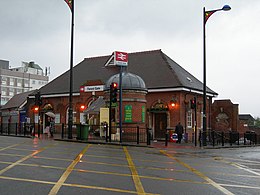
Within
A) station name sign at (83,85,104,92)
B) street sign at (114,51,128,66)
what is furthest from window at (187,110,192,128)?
street sign at (114,51,128,66)

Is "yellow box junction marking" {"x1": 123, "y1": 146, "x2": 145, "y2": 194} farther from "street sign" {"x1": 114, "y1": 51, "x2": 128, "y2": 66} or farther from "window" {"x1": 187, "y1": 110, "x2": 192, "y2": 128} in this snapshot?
"window" {"x1": 187, "y1": 110, "x2": 192, "y2": 128}

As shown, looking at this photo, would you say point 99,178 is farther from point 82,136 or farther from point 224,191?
point 82,136

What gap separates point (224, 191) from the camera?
8031 millimetres

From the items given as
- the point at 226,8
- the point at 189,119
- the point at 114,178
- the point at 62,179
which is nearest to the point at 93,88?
the point at 189,119

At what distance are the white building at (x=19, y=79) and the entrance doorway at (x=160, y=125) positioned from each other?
3130 inches

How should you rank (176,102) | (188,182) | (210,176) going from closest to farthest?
(188,182) < (210,176) < (176,102)

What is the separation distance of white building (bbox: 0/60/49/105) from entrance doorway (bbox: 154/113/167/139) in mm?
79491

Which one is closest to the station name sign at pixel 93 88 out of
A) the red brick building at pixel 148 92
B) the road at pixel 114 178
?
the red brick building at pixel 148 92

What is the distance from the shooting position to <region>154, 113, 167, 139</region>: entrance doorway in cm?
3238

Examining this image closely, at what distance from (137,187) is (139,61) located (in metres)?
30.3

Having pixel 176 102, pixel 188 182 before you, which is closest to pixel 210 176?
pixel 188 182

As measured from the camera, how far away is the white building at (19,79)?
4235 inches

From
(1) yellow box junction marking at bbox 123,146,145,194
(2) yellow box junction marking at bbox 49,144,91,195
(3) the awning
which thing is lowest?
(1) yellow box junction marking at bbox 123,146,145,194

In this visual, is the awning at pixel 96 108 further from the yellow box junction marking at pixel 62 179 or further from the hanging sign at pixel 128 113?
the yellow box junction marking at pixel 62 179
